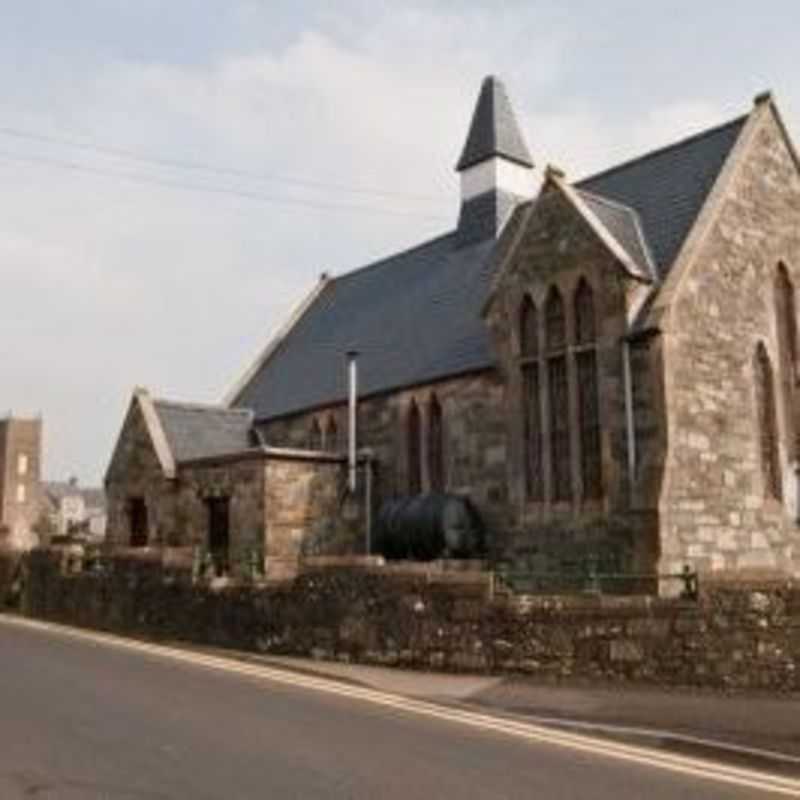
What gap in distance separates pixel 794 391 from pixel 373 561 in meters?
9.78

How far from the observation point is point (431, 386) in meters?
27.1

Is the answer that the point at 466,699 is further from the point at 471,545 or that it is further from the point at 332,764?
the point at 471,545

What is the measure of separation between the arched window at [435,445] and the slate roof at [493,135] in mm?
10322

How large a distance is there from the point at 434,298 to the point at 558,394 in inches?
339

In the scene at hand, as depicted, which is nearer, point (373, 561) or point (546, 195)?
point (373, 561)

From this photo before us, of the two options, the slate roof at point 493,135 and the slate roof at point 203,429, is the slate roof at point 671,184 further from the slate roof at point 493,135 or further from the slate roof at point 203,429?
the slate roof at point 203,429

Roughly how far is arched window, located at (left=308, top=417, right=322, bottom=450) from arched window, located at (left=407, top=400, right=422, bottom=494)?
4.03 meters

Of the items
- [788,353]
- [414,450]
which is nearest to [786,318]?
[788,353]

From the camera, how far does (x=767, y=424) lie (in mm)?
22891

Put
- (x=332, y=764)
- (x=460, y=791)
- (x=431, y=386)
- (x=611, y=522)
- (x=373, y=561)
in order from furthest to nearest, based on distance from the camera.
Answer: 1. (x=431, y=386)
2. (x=611, y=522)
3. (x=373, y=561)
4. (x=332, y=764)
5. (x=460, y=791)

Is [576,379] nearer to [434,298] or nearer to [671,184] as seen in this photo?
[671,184]

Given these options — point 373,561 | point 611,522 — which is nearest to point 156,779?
point 373,561

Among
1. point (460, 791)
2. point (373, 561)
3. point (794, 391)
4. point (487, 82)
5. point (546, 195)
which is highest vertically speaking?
point (487, 82)

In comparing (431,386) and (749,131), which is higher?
(749,131)
